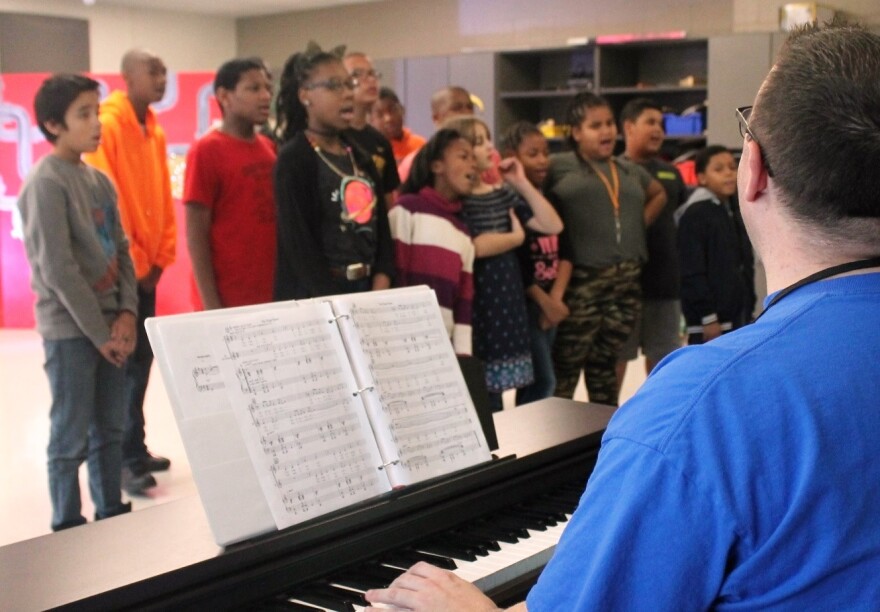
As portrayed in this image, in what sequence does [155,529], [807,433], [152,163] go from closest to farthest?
[807,433], [155,529], [152,163]

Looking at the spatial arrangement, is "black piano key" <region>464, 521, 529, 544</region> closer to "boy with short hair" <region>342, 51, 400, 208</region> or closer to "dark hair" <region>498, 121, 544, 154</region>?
"boy with short hair" <region>342, 51, 400, 208</region>

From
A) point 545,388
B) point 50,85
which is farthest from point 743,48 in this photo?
point 50,85

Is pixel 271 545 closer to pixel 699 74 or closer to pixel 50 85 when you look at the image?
pixel 50 85

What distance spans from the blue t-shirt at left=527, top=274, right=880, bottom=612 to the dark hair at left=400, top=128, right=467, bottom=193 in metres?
2.58

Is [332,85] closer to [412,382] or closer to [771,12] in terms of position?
[412,382]

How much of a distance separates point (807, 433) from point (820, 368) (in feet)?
0.19

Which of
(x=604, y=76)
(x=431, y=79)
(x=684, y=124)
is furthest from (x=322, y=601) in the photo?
(x=431, y=79)

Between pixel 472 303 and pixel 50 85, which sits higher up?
pixel 50 85

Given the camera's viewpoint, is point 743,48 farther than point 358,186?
Yes

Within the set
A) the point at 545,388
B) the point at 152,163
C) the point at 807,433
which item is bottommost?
the point at 545,388

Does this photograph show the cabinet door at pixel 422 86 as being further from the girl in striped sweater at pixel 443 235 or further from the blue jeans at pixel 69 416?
the blue jeans at pixel 69 416

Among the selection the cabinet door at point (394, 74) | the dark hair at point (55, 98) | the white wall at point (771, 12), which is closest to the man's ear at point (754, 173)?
the dark hair at point (55, 98)

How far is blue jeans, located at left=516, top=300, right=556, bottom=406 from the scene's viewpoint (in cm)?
381

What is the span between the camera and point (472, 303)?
352cm
